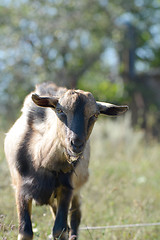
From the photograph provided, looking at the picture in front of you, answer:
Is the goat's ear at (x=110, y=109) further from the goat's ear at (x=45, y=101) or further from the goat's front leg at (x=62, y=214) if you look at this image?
the goat's front leg at (x=62, y=214)

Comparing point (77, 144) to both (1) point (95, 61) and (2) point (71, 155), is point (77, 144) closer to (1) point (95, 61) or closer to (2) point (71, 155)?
(2) point (71, 155)

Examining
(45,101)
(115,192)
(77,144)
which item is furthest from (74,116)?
(115,192)

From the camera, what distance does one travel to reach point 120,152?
12789 millimetres

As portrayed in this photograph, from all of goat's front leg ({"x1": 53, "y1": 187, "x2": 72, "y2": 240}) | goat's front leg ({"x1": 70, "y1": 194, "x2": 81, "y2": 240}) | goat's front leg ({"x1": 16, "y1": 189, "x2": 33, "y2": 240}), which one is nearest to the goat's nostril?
goat's front leg ({"x1": 53, "y1": 187, "x2": 72, "y2": 240})

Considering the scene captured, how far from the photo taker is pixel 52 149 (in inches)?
184

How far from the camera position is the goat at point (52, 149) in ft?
13.9

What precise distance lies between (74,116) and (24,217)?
1.51 meters

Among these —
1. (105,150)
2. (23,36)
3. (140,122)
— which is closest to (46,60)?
(23,36)

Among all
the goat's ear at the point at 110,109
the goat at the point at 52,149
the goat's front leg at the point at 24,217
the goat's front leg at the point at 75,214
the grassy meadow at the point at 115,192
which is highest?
the goat's ear at the point at 110,109

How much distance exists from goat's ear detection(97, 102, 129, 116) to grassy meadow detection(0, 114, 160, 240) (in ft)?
4.81

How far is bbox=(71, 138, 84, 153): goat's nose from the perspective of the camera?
13.2 feet

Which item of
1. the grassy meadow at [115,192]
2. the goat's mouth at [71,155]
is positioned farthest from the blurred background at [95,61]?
the goat's mouth at [71,155]

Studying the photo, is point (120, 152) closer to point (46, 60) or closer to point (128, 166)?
point (128, 166)

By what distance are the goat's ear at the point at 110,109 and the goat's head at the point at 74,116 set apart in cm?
3
